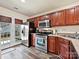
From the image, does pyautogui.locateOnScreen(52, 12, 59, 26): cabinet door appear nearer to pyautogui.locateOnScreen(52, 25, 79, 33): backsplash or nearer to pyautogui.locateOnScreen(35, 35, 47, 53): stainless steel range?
pyautogui.locateOnScreen(52, 25, 79, 33): backsplash

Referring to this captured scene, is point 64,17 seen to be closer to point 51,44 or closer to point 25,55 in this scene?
point 51,44

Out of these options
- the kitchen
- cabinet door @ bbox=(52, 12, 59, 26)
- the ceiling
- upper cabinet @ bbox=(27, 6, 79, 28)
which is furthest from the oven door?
the ceiling

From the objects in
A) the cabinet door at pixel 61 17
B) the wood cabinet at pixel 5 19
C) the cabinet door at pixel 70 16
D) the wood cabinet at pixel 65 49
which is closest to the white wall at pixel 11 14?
the wood cabinet at pixel 5 19

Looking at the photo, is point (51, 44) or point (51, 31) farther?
point (51, 31)

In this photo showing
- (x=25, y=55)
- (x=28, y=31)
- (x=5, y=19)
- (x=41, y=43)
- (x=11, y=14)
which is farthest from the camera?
(x=11, y=14)

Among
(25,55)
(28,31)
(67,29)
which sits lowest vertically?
(25,55)

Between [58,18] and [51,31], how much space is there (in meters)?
1.00

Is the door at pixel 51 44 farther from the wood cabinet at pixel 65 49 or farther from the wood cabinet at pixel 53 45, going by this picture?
the wood cabinet at pixel 65 49

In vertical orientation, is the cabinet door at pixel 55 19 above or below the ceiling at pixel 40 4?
below

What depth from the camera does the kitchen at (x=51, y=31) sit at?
3.48 m

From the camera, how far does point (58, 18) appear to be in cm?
450

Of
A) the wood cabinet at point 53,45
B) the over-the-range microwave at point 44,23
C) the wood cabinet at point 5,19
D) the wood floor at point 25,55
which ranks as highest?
the wood cabinet at point 5,19

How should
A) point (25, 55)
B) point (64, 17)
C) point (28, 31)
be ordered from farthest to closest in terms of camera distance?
1. point (28, 31)
2. point (25, 55)
3. point (64, 17)

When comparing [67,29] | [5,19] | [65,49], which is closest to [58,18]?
[67,29]
